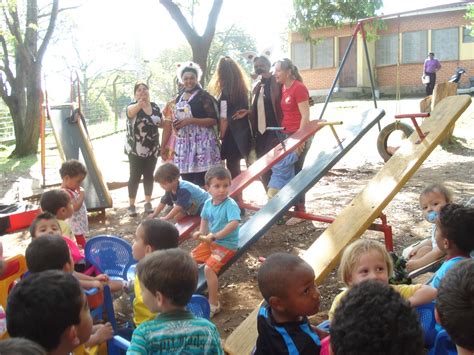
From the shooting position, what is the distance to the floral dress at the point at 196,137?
17.1 ft

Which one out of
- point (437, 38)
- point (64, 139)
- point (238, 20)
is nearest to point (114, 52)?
point (238, 20)

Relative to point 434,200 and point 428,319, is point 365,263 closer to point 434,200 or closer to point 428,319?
point 428,319

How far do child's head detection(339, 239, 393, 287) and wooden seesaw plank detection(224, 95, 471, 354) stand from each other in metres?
0.65

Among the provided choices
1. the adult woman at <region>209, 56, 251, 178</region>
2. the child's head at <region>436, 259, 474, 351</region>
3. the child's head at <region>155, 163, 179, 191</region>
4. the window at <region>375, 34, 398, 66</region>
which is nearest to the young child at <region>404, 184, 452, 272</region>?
the child's head at <region>436, 259, 474, 351</region>

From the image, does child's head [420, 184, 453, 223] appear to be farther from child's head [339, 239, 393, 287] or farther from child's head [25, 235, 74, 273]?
child's head [25, 235, 74, 273]

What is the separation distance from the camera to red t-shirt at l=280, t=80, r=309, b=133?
5188 millimetres

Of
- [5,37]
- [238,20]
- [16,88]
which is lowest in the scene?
[16,88]

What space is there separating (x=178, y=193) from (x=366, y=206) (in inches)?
57.6

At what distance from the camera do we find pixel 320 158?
518 cm

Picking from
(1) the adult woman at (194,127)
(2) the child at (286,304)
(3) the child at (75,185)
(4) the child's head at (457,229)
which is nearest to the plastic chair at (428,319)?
(4) the child's head at (457,229)

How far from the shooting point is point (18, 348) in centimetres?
127

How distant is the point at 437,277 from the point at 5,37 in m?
15.5

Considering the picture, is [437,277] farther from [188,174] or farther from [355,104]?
[355,104]

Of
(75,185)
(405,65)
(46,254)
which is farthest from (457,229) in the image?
(405,65)
